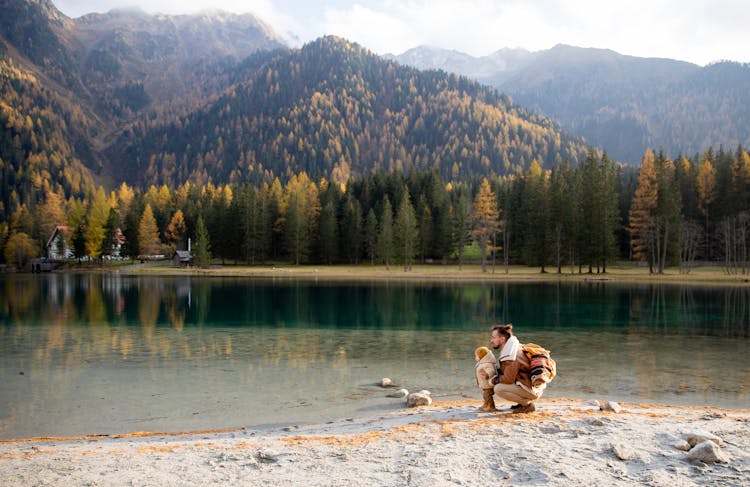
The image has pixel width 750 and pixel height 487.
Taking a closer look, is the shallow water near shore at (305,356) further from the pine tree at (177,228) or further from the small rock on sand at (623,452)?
the pine tree at (177,228)

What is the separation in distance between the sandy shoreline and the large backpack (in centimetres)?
76

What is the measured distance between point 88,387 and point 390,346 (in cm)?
1235

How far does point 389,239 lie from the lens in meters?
94.1

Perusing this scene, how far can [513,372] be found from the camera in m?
11.1

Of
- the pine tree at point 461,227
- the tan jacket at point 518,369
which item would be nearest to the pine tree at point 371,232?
the pine tree at point 461,227

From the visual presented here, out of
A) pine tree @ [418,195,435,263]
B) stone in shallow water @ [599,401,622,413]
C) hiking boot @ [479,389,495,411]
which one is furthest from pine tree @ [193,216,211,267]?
stone in shallow water @ [599,401,622,413]

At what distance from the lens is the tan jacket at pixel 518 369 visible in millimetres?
11039

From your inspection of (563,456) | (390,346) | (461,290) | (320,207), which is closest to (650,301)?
(461,290)

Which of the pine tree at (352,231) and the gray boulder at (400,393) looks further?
the pine tree at (352,231)

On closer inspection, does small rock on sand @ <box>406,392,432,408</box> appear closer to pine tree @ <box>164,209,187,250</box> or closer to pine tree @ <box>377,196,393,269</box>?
pine tree @ <box>377,196,393,269</box>

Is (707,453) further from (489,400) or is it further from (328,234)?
(328,234)

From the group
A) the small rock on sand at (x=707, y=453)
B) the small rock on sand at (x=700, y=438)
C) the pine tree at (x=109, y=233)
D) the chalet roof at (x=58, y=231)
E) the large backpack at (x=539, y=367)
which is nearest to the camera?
the small rock on sand at (x=707, y=453)

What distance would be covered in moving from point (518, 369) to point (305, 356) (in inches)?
488

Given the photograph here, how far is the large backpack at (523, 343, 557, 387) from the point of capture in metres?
10.8
